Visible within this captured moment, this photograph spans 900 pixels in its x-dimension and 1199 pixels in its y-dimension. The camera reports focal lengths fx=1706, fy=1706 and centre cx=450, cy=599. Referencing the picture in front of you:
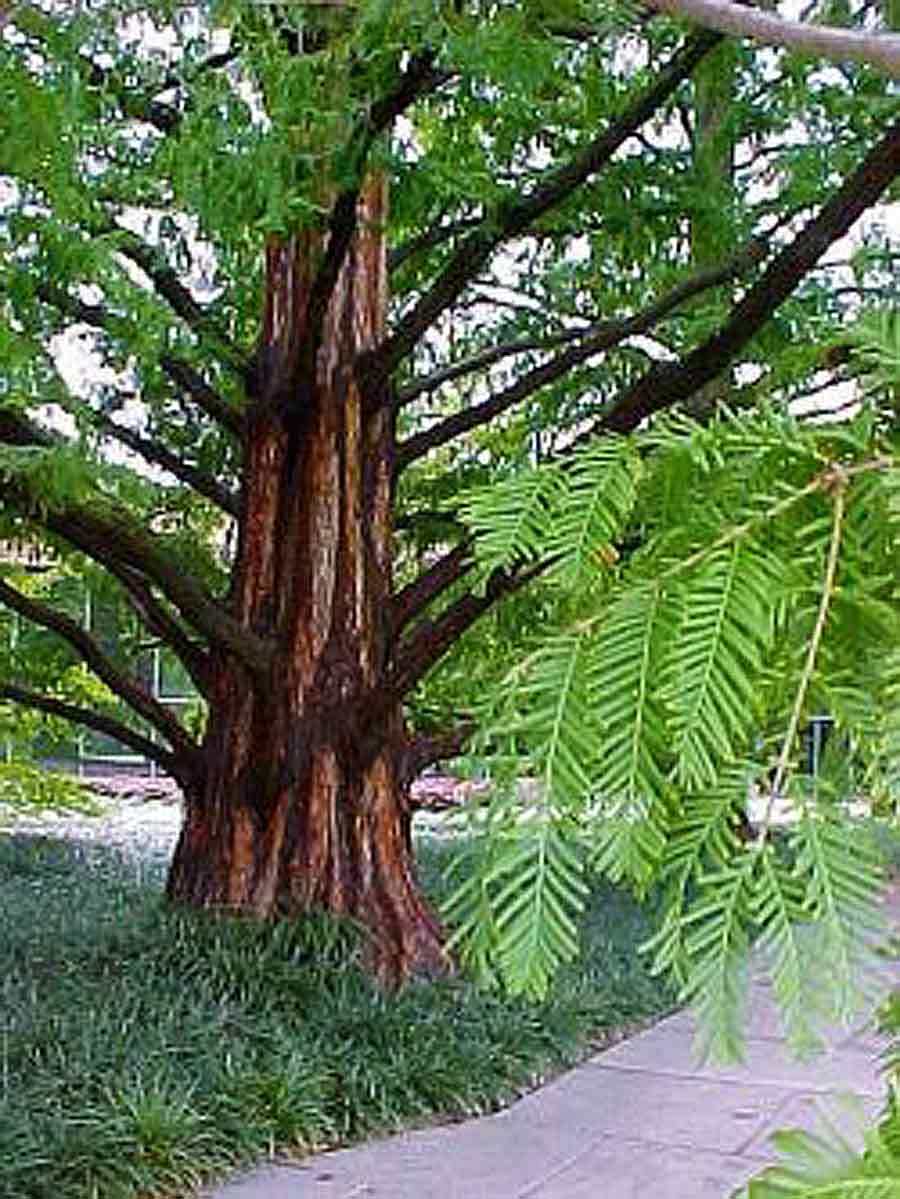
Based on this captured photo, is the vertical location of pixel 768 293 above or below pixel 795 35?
above

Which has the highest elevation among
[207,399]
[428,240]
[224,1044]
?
[428,240]

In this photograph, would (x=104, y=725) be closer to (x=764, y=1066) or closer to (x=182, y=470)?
(x=182, y=470)

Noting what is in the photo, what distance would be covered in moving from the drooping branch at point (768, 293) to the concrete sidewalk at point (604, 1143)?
2.01m

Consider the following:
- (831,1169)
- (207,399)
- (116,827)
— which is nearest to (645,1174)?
(207,399)

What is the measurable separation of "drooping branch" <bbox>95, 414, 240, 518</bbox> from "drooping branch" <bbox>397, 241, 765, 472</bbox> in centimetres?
76

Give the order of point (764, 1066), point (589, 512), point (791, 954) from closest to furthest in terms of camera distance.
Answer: point (791, 954), point (589, 512), point (764, 1066)

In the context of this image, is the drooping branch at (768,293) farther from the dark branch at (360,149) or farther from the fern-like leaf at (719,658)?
the fern-like leaf at (719,658)

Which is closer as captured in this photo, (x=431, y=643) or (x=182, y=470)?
(x=431, y=643)

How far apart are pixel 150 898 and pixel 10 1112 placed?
4.03 m

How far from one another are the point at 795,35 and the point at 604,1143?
4.20 metres

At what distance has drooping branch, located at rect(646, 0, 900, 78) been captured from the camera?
1.32 metres

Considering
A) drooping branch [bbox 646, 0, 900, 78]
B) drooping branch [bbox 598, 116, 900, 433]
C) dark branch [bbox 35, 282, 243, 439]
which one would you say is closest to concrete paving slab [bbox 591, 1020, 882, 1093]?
drooping branch [bbox 598, 116, 900, 433]

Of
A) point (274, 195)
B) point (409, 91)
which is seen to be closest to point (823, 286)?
point (409, 91)

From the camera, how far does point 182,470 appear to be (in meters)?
7.16
